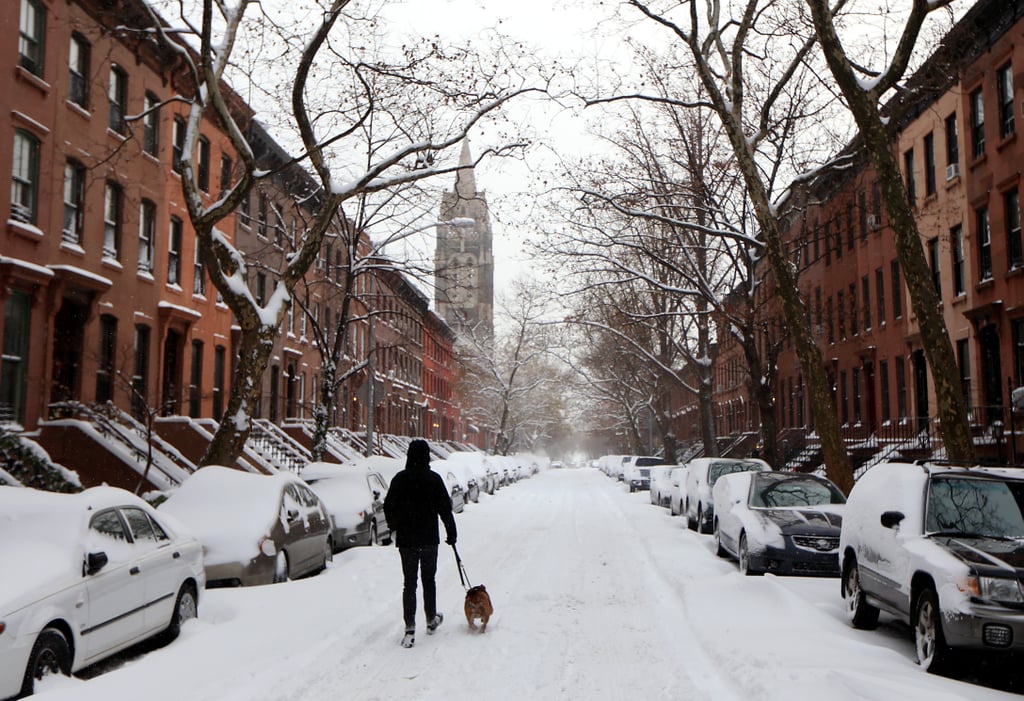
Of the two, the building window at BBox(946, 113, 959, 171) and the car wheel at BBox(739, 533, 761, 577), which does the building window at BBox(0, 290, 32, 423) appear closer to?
the car wheel at BBox(739, 533, 761, 577)

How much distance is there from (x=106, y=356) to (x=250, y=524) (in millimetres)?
12684

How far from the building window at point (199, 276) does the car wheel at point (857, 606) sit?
22768 millimetres

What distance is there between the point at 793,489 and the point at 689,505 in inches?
310

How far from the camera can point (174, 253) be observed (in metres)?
27.2

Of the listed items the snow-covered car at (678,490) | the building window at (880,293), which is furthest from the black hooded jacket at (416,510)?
the building window at (880,293)

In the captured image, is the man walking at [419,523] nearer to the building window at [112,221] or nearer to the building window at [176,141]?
the building window at [112,221]

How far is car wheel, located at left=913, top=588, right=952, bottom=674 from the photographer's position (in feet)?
25.5

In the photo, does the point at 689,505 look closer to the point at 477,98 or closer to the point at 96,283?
the point at 477,98

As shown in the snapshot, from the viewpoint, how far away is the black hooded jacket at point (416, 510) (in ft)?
30.8

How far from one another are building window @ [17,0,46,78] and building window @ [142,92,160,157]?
473cm

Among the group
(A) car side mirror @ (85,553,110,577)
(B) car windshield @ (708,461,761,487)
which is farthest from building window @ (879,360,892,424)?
(A) car side mirror @ (85,553,110,577)

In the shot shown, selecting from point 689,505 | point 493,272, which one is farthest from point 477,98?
point 493,272

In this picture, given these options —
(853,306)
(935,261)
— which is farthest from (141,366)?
(853,306)

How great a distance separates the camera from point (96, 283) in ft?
69.9
